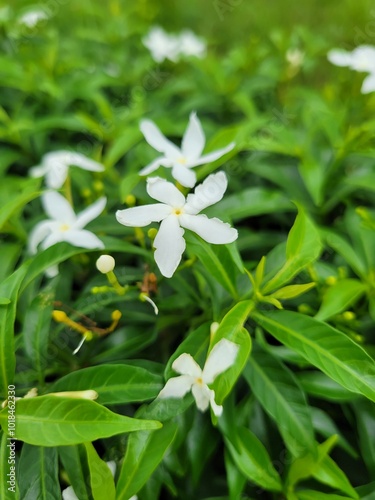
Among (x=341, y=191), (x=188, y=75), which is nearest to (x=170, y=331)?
(x=341, y=191)

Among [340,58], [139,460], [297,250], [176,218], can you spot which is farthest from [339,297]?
[340,58]

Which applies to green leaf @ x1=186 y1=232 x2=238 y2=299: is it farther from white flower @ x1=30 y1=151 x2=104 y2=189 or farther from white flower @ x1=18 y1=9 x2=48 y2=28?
white flower @ x1=18 y1=9 x2=48 y2=28

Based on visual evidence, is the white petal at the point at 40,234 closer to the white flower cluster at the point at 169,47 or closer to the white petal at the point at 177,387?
the white petal at the point at 177,387

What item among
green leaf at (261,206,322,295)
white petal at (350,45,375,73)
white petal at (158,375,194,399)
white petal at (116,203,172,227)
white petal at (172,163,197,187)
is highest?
white petal at (350,45,375,73)

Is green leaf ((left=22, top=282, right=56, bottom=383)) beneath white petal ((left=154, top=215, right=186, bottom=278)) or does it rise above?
beneath

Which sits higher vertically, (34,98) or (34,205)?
(34,98)

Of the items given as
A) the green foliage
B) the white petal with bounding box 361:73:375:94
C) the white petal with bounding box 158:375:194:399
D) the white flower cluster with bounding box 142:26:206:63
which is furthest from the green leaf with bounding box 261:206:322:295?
the white flower cluster with bounding box 142:26:206:63

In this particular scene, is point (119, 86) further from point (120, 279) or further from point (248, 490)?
point (248, 490)
